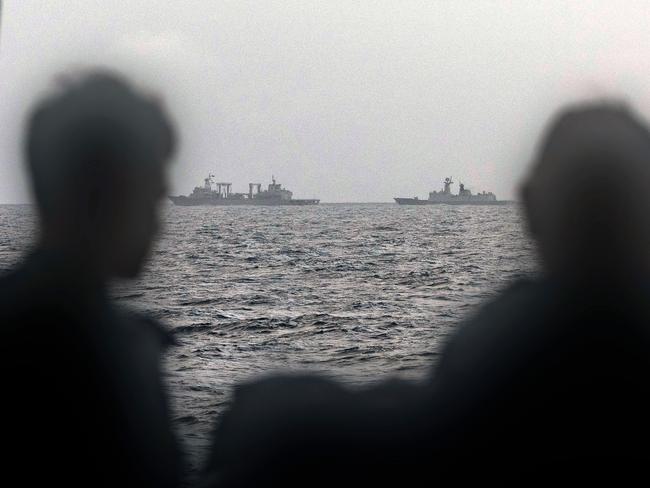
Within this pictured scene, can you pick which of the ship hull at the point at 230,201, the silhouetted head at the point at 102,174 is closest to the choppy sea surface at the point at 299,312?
the silhouetted head at the point at 102,174

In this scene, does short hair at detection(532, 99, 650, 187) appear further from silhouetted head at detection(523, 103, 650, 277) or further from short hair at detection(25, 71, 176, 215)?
short hair at detection(25, 71, 176, 215)

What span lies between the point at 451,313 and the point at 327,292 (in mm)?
4798

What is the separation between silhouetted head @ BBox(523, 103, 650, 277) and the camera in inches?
Result: 93.4

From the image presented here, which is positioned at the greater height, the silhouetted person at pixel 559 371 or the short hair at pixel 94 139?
the short hair at pixel 94 139

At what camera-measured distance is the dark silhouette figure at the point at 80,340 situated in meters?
1.81

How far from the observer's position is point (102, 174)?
217 cm

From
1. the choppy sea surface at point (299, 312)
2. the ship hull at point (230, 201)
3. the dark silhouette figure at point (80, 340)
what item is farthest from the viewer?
the ship hull at point (230, 201)

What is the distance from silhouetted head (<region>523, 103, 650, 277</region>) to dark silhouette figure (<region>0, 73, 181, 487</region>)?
4.90 feet

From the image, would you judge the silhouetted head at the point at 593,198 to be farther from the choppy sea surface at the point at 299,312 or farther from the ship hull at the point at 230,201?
the ship hull at the point at 230,201

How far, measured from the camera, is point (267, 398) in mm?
2062

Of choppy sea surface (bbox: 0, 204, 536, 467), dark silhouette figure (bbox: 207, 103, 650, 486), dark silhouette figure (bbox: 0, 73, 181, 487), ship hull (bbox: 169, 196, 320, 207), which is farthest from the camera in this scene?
ship hull (bbox: 169, 196, 320, 207)

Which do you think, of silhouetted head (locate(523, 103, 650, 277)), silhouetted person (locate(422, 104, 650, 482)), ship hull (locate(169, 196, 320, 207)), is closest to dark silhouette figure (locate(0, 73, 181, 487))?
silhouetted person (locate(422, 104, 650, 482))

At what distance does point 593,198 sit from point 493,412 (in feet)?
3.65

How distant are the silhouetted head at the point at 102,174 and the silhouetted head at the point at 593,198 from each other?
4.82 ft
